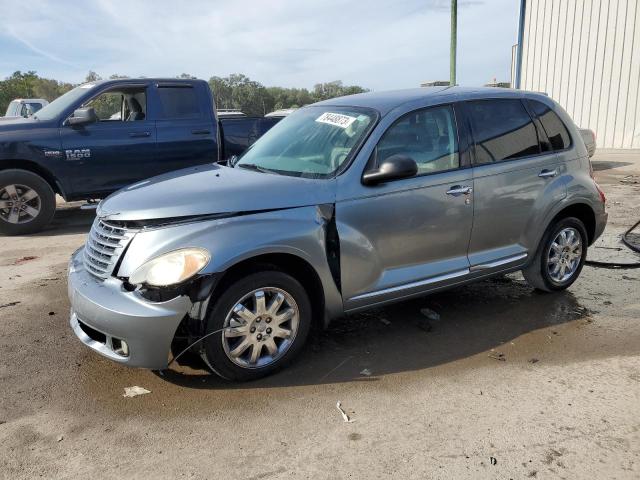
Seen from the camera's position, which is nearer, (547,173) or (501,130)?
(501,130)

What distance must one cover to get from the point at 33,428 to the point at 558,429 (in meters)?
2.88

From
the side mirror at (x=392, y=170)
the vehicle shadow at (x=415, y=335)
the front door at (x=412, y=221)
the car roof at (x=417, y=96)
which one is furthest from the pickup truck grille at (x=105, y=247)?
the car roof at (x=417, y=96)

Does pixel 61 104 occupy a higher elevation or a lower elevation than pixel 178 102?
higher

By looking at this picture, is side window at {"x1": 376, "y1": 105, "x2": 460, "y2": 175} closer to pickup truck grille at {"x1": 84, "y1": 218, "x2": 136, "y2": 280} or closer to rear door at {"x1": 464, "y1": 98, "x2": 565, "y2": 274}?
rear door at {"x1": 464, "y1": 98, "x2": 565, "y2": 274}

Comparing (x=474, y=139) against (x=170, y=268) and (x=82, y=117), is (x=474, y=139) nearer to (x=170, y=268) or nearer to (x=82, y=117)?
(x=170, y=268)

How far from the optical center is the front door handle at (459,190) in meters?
4.15

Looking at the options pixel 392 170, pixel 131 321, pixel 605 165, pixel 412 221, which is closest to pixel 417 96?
pixel 392 170

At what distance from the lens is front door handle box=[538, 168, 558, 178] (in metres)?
4.70

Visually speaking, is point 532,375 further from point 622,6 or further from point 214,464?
point 622,6

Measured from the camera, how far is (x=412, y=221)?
398 cm

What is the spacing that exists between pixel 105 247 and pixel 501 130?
314 cm

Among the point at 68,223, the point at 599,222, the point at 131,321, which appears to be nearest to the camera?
the point at 131,321

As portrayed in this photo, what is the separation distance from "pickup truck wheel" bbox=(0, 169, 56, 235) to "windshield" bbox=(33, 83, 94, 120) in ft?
2.84

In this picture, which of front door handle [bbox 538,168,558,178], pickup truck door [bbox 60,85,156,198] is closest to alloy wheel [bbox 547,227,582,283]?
front door handle [bbox 538,168,558,178]
